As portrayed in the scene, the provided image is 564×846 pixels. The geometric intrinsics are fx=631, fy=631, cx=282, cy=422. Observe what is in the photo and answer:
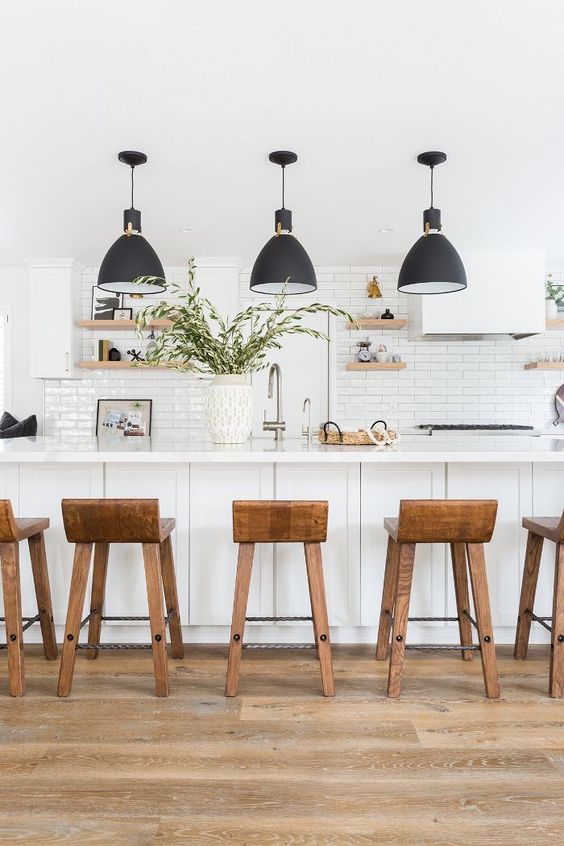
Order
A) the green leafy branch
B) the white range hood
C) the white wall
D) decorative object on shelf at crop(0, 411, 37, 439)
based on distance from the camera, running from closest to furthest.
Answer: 1. the green leafy branch
2. the white range hood
3. decorative object on shelf at crop(0, 411, 37, 439)
4. the white wall

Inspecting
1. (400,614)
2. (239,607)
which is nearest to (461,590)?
(400,614)

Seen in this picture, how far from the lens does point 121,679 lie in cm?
254

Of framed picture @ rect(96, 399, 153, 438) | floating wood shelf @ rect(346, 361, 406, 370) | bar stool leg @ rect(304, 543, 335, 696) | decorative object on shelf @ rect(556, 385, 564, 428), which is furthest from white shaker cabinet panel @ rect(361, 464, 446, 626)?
decorative object on shelf @ rect(556, 385, 564, 428)

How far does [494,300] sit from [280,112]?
3.03 metres

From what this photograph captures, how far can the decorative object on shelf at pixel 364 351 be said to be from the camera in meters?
5.71

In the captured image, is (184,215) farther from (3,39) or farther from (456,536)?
(456,536)

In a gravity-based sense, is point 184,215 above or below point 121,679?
above

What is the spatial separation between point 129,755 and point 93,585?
32.6 inches

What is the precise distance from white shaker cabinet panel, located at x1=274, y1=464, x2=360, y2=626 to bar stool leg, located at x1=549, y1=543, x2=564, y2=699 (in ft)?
2.70

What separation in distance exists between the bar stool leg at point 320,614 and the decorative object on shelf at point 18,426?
3.92 metres

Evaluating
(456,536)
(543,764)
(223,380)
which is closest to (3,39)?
(223,380)

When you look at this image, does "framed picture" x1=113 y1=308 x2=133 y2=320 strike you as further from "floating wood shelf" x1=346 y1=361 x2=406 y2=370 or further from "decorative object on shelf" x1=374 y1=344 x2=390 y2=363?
"decorative object on shelf" x1=374 y1=344 x2=390 y2=363

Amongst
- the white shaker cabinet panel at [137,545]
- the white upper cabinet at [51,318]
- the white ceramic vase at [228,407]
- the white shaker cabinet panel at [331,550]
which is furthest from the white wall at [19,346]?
the white shaker cabinet panel at [331,550]

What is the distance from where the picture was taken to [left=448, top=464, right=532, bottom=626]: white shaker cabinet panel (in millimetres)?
2828
